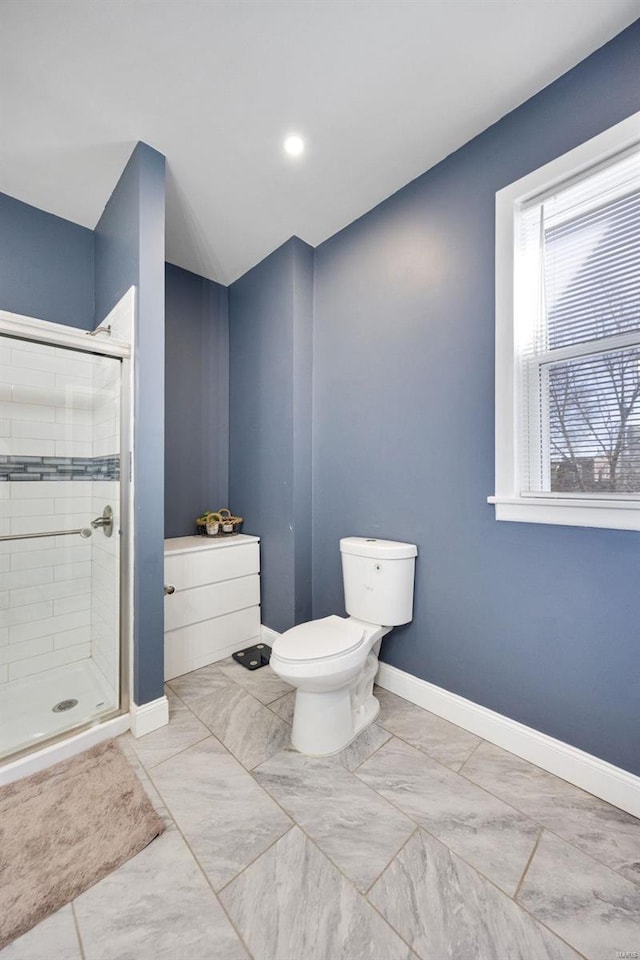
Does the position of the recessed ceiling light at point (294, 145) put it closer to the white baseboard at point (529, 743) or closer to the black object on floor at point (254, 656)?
the white baseboard at point (529, 743)

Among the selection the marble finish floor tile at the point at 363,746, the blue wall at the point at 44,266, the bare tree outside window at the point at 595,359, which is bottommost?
the marble finish floor tile at the point at 363,746

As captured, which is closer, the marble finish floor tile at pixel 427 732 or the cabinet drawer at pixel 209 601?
the marble finish floor tile at pixel 427 732

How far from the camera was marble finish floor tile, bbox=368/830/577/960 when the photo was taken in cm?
86

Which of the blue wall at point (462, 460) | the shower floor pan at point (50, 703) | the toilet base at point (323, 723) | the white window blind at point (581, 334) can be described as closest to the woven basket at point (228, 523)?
the blue wall at point (462, 460)

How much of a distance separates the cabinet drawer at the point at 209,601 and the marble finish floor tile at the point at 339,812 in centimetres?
92

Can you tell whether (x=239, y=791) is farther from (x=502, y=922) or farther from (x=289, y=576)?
→ (x=289, y=576)

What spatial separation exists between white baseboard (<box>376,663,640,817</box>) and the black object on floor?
0.78 m

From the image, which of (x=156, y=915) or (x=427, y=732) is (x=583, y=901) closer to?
(x=427, y=732)

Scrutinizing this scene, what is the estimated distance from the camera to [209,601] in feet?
7.22

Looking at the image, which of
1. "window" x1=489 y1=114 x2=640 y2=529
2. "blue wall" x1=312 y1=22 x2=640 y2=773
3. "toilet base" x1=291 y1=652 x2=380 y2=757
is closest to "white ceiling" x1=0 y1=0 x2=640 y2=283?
"blue wall" x1=312 y1=22 x2=640 y2=773

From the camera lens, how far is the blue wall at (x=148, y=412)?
1.62 meters

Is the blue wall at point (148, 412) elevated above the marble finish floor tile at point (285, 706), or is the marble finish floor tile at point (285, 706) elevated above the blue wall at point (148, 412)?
the blue wall at point (148, 412)

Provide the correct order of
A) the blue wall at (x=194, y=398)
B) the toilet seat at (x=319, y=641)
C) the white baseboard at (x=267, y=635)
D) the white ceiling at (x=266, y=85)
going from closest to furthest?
the white ceiling at (x=266, y=85) → the toilet seat at (x=319, y=641) → the white baseboard at (x=267, y=635) → the blue wall at (x=194, y=398)

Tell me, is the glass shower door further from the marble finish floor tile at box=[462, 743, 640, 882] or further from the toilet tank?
the marble finish floor tile at box=[462, 743, 640, 882]
